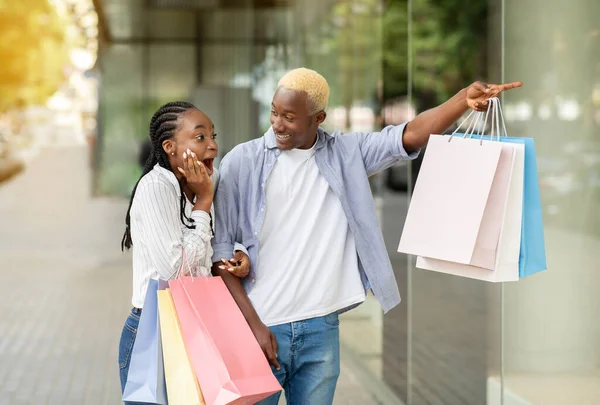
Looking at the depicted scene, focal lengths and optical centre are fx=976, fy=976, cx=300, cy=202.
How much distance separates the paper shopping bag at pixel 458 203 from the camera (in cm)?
276

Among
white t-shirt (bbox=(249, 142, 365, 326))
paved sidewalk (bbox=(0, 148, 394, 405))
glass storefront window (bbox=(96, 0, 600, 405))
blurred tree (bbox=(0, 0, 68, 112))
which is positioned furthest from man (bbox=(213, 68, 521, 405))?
blurred tree (bbox=(0, 0, 68, 112))

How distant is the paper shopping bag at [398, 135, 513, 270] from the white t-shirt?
23 cm

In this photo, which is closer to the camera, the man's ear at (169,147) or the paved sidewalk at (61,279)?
the man's ear at (169,147)

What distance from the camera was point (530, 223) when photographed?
2.74 metres

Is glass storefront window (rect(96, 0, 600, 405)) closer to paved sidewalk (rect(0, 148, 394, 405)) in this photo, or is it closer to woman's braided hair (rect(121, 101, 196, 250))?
paved sidewalk (rect(0, 148, 394, 405))

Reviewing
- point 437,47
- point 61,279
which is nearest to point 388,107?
point 437,47

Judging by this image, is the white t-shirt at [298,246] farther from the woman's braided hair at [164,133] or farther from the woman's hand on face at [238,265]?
the woman's braided hair at [164,133]

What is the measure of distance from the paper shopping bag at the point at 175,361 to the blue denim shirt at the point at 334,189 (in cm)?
31

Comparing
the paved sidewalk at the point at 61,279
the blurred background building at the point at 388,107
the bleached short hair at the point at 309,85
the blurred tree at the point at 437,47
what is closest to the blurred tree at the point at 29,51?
the blurred background building at the point at 388,107

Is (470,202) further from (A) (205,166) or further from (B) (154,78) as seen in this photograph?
(B) (154,78)

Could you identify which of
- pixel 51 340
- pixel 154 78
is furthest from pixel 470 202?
pixel 154 78

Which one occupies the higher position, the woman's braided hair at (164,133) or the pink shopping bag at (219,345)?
the woman's braided hair at (164,133)

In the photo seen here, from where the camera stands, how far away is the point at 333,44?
7.99m

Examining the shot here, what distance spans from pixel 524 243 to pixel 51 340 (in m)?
6.22
